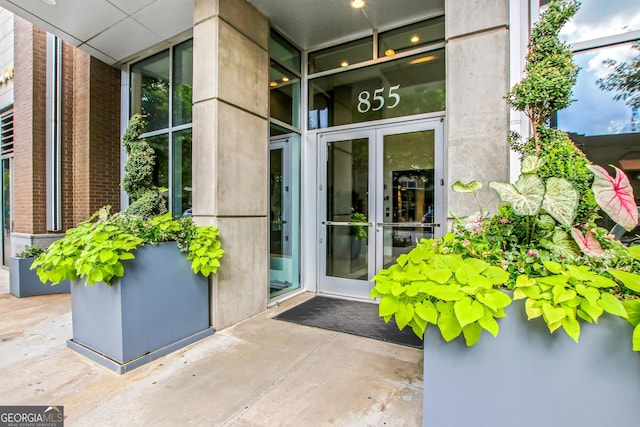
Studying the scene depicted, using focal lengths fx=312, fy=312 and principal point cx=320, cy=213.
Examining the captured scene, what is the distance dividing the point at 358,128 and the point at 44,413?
4.19 m

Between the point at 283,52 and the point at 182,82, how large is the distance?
1.55m

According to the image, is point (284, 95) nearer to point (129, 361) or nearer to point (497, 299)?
point (129, 361)

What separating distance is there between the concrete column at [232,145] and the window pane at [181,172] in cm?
111

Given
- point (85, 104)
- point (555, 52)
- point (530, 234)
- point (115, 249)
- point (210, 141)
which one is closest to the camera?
point (530, 234)

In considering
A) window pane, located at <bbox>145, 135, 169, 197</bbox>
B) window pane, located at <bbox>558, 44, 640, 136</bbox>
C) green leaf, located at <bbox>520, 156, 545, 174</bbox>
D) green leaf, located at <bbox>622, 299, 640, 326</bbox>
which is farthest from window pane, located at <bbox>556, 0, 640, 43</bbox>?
window pane, located at <bbox>145, 135, 169, 197</bbox>

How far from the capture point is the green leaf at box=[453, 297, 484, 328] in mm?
1351

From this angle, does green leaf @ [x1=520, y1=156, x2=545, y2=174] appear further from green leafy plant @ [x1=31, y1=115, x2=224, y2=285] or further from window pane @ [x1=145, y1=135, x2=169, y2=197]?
window pane @ [x1=145, y1=135, x2=169, y2=197]

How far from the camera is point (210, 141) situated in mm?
3303

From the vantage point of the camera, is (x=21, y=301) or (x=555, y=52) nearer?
(x=555, y=52)

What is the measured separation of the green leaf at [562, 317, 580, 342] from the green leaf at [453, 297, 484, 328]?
0.32 meters

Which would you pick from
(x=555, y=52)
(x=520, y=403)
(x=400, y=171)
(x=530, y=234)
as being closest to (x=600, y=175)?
(x=530, y=234)

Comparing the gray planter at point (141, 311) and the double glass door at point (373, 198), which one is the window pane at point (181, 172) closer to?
the gray planter at point (141, 311)

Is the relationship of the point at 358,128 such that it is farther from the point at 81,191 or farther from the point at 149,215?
the point at 81,191

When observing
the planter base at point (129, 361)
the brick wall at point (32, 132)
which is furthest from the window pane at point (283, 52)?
the brick wall at point (32, 132)
